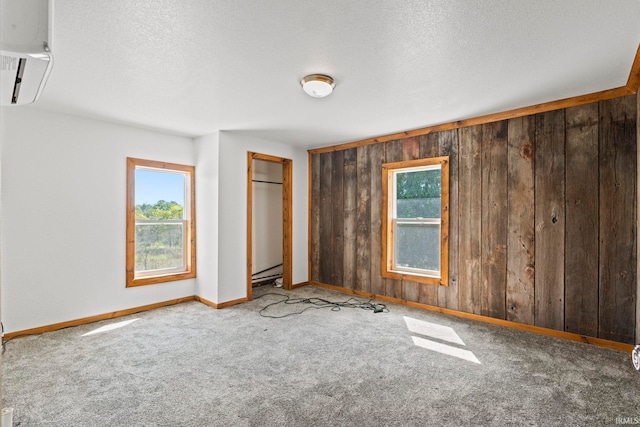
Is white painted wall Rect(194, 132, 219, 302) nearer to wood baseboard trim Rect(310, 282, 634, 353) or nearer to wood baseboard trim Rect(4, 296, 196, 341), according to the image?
wood baseboard trim Rect(4, 296, 196, 341)

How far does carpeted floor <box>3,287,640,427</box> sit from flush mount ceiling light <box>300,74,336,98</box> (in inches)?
88.8

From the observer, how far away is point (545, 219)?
3.38 m

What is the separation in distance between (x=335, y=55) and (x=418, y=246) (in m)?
2.85

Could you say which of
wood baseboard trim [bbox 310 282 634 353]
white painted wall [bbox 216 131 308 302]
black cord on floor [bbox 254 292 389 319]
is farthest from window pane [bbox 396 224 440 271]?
white painted wall [bbox 216 131 308 302]

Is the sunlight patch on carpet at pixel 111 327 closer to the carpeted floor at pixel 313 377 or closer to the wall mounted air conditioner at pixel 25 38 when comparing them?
the carpeted floor at pixel 313 377

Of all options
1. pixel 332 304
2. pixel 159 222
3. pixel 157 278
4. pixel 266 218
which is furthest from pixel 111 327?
pixel 266 218

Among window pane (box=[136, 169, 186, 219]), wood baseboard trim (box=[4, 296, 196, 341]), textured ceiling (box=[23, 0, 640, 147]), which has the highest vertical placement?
textured ceiling (box=[23, 0, 640, 147])

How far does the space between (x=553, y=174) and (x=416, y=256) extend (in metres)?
1.80

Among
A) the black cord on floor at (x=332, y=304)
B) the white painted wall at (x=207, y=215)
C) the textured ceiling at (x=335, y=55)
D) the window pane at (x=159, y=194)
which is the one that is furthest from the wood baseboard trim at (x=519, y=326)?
the window pane at (x=159, y=194)

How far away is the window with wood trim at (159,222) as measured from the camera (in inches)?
164

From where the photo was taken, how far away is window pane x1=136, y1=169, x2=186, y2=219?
170 inches

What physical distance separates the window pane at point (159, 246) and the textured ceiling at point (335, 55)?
1482 millimetres

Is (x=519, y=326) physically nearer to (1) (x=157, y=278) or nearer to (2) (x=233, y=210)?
(2) (x=233, y=210)

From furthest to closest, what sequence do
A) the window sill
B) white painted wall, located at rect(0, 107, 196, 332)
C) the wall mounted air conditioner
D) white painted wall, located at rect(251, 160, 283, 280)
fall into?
1. white painted wall, located at rect(251, 160, 283, 280)
2. the window sill
3. white painted wall, located at rect(0, 107, 196, 332)
4. the wall mounted air conditioner
